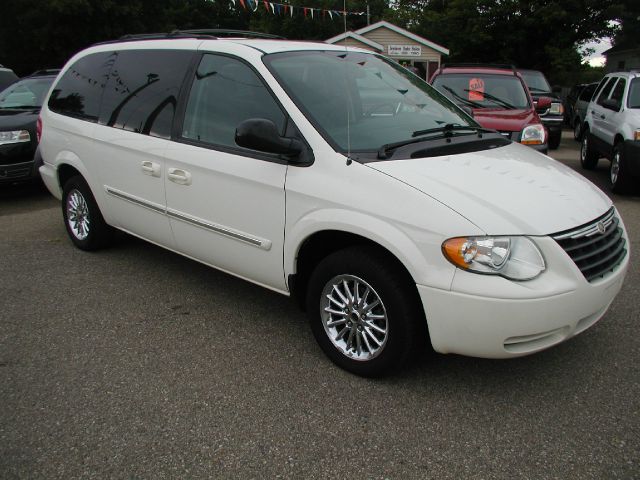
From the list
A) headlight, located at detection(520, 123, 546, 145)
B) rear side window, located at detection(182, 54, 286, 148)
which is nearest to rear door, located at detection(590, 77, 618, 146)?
headlight, located at detection(520, 123, 546, 145)

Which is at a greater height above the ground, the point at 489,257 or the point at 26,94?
the point at 489,257

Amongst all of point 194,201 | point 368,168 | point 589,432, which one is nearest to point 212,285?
point 194,201

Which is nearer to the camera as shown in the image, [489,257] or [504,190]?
[489,257]

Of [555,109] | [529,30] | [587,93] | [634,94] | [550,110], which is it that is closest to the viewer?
[634,94]

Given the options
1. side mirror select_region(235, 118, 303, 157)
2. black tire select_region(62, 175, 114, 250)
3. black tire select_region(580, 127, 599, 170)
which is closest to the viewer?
side mirror select_region(235, 118, 303, 157)

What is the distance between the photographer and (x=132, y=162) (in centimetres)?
427

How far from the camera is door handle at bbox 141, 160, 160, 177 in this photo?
404cm

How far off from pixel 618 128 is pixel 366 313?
663cm

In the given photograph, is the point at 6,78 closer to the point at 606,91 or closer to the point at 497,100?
the point at 497,100

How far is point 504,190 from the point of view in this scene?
2.91m

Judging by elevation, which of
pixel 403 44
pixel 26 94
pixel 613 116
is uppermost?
pixel 613 116

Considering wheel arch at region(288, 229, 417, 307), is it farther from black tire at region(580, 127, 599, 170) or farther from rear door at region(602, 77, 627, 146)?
black tire at region(580, 127, 599, 170)

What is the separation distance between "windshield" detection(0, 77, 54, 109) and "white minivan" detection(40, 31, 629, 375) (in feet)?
15.5

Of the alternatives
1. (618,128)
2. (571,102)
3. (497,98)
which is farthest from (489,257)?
(571,102)
